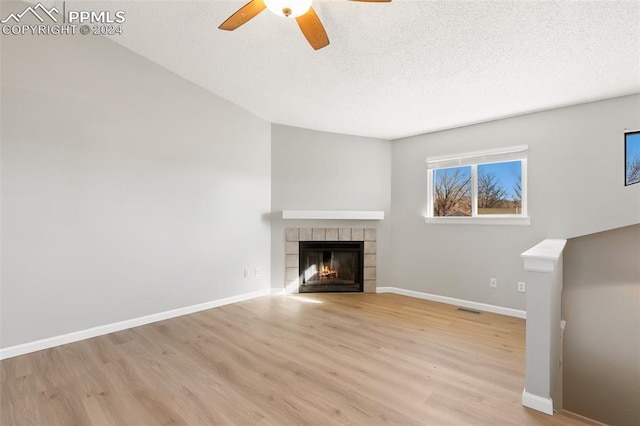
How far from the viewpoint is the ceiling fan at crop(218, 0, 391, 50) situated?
1578mm

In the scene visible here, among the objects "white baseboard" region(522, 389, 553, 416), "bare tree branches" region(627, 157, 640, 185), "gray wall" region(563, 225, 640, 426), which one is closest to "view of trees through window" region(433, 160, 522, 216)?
"gray wall" region(563, 225, 640, 426)

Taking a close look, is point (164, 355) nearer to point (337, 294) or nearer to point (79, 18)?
point (337, 294)

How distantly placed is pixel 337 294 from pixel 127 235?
2.86 m

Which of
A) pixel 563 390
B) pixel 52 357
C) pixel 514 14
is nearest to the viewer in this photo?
pixel 514 14

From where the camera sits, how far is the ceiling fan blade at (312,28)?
1750mm

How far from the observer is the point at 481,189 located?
12.8 ft

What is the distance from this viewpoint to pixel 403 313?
3566mm

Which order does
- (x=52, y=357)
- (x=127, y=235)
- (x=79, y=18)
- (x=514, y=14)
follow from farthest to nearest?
1. (x=127, y=235)
2. (x=79, y=18)
3. (x=52, y=357)
4. (x=514, y=14)

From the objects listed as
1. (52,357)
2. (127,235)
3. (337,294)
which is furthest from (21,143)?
(337,294)

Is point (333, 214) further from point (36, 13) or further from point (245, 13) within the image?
point (36, 13)

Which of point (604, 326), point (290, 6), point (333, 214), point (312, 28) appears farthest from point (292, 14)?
point (604, 326)

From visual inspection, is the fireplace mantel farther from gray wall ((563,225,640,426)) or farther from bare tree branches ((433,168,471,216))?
gray wall ((563,225,640,426))

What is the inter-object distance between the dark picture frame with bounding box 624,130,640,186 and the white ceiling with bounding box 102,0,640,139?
45 cm

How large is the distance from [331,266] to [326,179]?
140 cm
